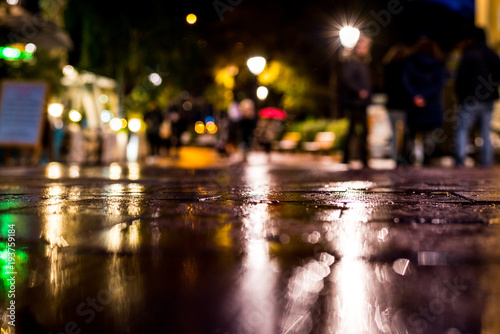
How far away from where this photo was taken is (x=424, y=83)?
9352 millimetres

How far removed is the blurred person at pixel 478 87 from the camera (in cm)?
934

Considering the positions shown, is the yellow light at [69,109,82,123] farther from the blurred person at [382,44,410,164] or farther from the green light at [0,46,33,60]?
the blurred person at [382,44,410,164]

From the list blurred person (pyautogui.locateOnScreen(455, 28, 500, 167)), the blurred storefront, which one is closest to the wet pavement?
blurred person (pyautogui.locateOnScreen(455, 28, 500, 167))

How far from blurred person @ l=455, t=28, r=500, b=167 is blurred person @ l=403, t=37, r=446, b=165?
0.39 meters

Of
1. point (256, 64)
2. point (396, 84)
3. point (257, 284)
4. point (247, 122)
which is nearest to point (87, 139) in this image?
point (247, 122)

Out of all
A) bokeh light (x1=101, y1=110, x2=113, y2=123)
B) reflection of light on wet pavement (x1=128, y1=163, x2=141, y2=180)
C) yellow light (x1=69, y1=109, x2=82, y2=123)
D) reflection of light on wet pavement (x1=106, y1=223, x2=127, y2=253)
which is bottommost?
reflection of light on wet pavement (x1=106, y1=223, x2=127, y2=253)

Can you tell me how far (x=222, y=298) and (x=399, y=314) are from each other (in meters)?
0.49

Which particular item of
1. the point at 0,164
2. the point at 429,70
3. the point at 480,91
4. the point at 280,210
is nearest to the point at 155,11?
the point at 0,164

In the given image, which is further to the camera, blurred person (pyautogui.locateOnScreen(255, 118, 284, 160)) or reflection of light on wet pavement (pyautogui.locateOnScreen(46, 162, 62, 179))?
blurred person (pyautogui.locateOnScreen(255, 118, 284, 160))

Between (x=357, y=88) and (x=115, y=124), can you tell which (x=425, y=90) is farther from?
(x=115, y=124)

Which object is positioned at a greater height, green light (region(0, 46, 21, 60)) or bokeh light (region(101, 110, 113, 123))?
green light (region(0, 46, 21, 60))

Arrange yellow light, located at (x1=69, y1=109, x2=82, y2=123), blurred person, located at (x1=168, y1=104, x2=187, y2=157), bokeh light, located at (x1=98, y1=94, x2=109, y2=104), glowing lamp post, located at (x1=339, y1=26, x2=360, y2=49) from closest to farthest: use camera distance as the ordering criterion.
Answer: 1. glowing lamp post, located at (x1=339, y1=26, x2=360, y2=49)
2. yellow light, located at (x1=69, y1=109, x2=82, y2=123)
3. bokeh light, located at (x1=98, y1=94, x2=109, y2=104)
4. blurred person, located at (x1=168, y1=104, x2=187, y2=157)

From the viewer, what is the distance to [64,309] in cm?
158

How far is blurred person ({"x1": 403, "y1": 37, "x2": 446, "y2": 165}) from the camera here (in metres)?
9.27
